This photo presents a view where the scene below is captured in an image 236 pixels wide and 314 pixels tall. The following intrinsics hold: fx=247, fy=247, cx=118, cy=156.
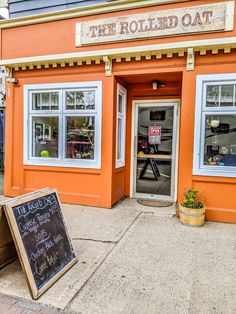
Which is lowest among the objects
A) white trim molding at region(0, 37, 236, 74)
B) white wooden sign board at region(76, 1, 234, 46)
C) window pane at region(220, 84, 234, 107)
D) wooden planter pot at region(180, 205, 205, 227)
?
wooden planter pot at region(180, 205, 205, 227)

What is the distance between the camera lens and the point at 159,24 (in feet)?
13.9

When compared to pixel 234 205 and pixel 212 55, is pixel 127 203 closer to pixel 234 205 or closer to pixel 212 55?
pixel 234 205

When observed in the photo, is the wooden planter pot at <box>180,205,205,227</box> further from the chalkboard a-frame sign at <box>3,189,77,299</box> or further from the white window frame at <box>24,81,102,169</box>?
the chalkboard a-frame sign at <box>3,189,77,299</box>

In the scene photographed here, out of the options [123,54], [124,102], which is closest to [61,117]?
[124,102]

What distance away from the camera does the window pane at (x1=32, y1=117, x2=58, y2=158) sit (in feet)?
17.1

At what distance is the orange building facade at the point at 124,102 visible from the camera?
412cm

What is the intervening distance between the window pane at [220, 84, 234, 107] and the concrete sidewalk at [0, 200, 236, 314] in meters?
2.02

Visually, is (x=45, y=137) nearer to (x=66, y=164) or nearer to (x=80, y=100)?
(x=66, y=164)

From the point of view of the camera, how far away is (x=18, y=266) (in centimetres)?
274

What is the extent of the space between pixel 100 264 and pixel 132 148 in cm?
314

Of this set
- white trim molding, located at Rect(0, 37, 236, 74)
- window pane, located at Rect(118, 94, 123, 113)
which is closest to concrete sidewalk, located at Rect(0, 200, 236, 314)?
window pane, located at Rect(118, 94, 123, 113)

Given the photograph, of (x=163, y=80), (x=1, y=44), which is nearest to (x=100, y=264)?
(x=163, y=80)

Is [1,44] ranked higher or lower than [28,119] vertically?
higher

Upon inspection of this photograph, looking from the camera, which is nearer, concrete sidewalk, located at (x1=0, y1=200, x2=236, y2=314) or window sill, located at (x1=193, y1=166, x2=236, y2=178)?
concrete sidewalk, located at (x1=0, y1=200, x2=236, y2=314)
